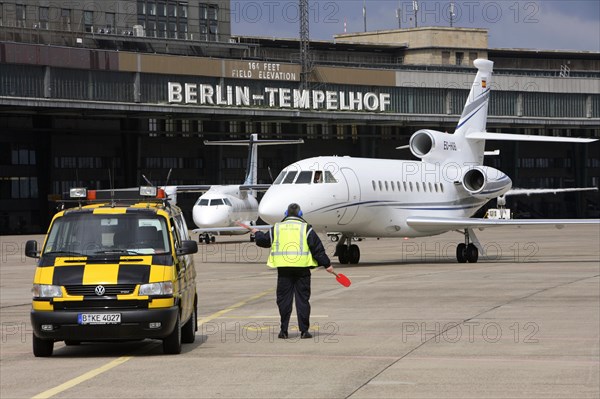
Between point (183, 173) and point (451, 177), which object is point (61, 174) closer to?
point (183, 173)

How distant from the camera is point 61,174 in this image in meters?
69.9

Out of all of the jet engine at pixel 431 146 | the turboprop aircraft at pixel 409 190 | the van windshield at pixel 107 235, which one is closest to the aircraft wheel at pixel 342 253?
the turboprop aircraft at pixel 409 190

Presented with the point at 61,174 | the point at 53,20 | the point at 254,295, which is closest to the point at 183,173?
the point at 61,174

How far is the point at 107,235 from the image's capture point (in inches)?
559

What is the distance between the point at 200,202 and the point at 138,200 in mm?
37020

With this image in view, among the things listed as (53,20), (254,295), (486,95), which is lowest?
(254,295)

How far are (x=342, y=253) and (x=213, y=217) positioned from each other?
1885 centimetres

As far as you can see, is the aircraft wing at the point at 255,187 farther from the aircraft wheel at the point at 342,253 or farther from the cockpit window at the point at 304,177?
the cockpit window at the point at 304,177

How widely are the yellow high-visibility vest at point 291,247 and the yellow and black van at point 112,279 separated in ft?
4.24

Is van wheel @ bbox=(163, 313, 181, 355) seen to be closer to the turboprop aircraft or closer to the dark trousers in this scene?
the dark trousers

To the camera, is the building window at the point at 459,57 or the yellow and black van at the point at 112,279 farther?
the building window at the point at 459,57

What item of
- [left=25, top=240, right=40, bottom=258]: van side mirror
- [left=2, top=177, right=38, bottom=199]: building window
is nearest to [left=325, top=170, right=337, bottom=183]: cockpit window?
[left=25, top=240, right=40, bottom=258]: van side mirror

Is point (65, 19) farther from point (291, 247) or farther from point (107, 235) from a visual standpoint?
point (107, 235)

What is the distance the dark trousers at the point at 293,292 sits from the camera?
15.0m
